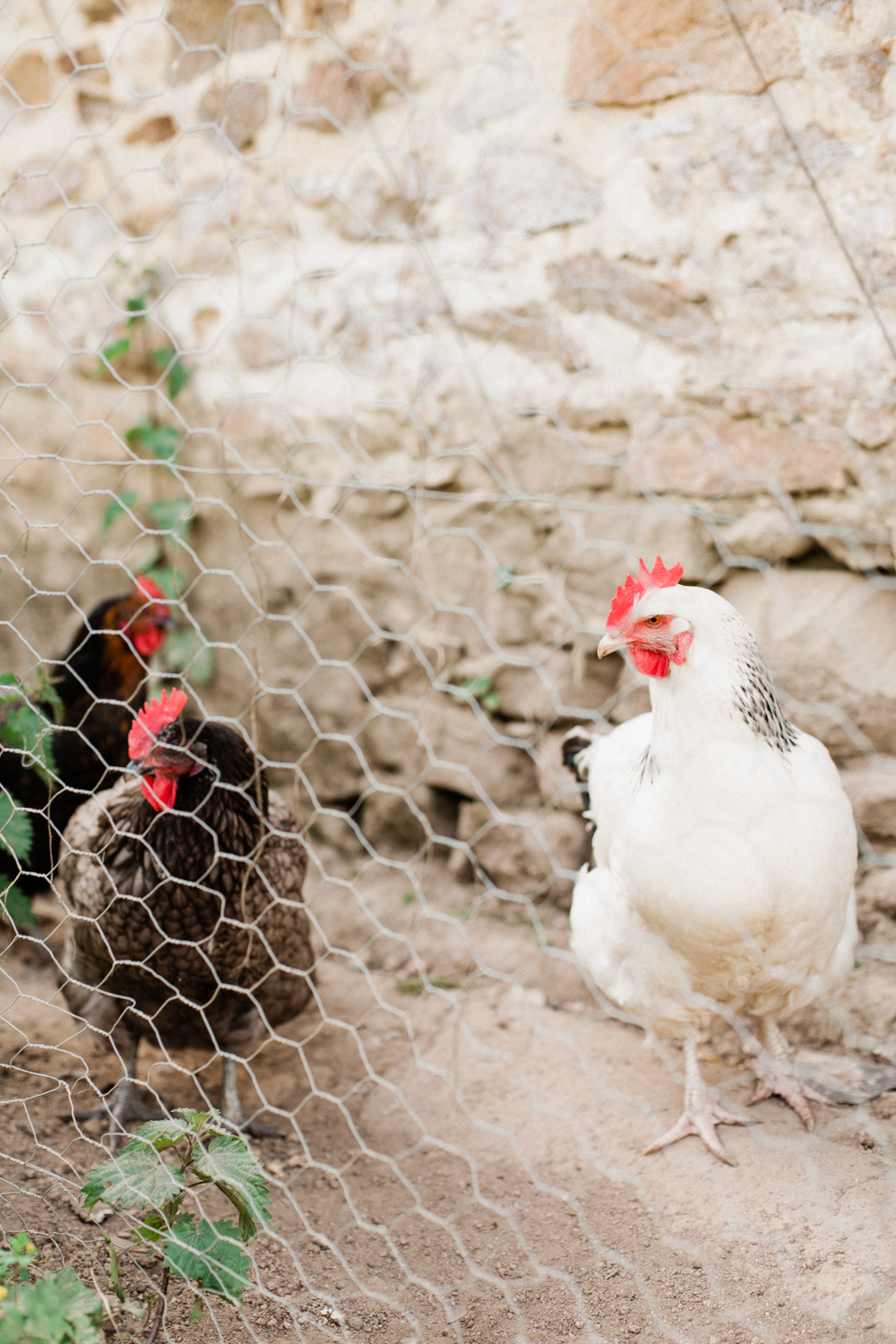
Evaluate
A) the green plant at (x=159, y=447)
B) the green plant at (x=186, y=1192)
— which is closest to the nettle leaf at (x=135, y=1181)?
the green plant at (x=186, y=1192)

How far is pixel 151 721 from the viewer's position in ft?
6.09

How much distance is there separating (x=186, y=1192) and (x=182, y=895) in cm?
61

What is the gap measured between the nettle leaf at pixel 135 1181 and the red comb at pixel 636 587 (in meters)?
1.05

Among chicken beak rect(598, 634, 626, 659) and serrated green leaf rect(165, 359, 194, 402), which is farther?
serrated green leaf rect(165, 359, 194, 402)

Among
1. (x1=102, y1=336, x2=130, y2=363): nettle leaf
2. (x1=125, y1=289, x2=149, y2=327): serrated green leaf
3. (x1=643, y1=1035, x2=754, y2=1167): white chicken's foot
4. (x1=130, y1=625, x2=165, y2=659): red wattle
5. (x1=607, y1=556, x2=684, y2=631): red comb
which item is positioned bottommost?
(x1=643, y1=1035, x2=754, y2=1167): white chicken's foot

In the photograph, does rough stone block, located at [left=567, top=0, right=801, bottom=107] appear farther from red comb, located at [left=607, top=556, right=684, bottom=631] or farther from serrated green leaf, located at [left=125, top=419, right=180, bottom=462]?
serrated green leaf, located at [left=125, top=419, right=180, bottom=462]

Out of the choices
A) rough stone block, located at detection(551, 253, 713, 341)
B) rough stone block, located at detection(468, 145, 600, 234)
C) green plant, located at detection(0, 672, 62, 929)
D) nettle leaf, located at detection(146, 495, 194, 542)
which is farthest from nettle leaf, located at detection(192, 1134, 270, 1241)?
rough stone block, located at detection(468, 145, 600, 234)

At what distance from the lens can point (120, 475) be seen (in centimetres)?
295

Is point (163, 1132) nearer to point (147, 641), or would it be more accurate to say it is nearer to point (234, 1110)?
point (234, 1110)

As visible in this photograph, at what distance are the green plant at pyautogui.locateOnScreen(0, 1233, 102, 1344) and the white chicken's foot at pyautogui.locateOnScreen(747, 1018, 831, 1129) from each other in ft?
4.44

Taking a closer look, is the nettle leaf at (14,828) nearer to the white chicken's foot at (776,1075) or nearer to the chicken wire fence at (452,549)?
the chicken wire fence at (452,549)

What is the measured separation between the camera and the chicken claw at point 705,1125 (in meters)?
1.84

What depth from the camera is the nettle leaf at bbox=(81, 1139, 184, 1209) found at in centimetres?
128

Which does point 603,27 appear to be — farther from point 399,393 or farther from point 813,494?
point 813,494
